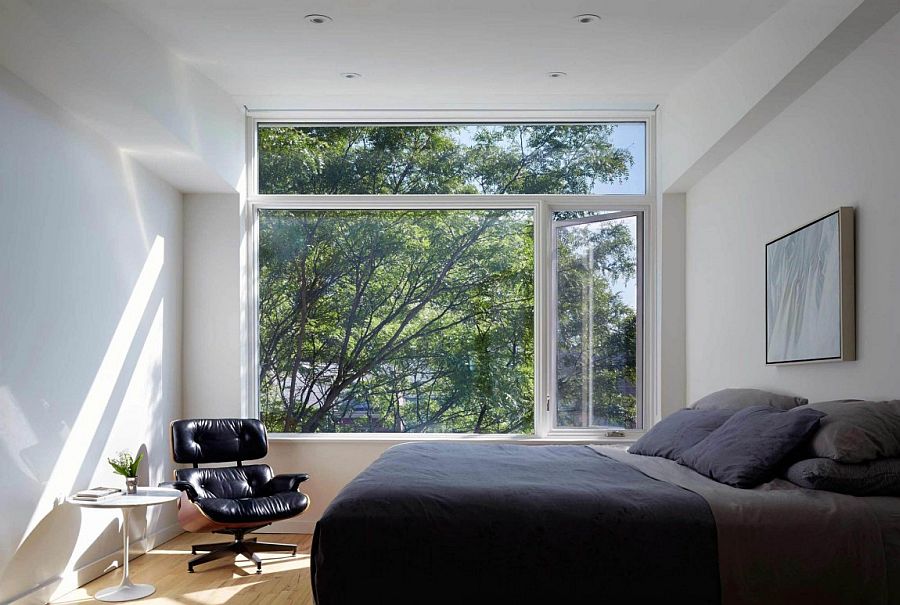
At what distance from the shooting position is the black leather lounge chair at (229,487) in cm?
502

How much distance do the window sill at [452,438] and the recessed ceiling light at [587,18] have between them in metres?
2.89

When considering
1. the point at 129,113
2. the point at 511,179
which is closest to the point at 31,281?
the point at 129,113

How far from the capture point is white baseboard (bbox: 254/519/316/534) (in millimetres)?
6238

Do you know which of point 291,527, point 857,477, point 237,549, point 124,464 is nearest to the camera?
point 857,477

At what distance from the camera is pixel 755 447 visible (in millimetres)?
3361

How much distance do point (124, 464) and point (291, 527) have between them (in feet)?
5.46

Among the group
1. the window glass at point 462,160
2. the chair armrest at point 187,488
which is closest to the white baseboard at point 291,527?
the chair armrest at point 187,488

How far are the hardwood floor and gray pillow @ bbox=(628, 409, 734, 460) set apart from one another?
1.82m

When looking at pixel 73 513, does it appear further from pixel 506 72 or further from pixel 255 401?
pixel 506 72

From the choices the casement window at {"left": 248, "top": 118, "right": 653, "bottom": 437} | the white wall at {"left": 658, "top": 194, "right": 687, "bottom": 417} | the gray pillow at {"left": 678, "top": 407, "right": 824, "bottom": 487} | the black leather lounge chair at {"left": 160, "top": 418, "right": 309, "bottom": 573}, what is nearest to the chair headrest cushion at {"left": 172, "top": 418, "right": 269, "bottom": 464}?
the black leather lounge chair at {"left": 160, "top": 418, "right": 309, "bottom": 573}

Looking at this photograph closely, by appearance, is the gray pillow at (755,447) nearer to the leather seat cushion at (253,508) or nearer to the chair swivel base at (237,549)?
the leather seat cushion at (253,508)

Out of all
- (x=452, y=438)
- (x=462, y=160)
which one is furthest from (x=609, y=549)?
(x=462, y=160)

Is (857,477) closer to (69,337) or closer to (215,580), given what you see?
(215,580)

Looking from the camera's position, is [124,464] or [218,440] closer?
[124,464]
